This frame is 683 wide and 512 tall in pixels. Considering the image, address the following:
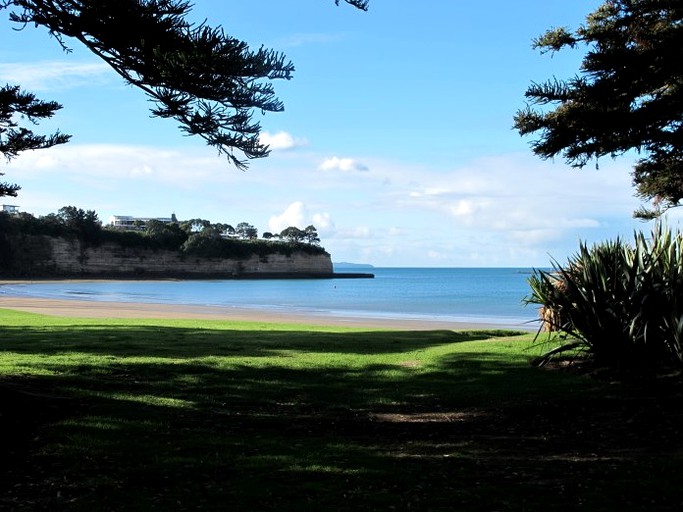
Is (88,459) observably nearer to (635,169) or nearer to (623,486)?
(623,486)

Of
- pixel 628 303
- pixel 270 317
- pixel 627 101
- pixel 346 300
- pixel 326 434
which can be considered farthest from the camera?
pixel 346 300

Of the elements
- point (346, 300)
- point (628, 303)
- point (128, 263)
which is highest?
point (128, 263)

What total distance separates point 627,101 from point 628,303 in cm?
584

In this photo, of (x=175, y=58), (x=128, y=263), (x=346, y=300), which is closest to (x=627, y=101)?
(x=175, y=58)

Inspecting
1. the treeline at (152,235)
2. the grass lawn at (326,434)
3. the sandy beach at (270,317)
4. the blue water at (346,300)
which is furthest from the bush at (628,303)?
the treeline at (152,235)

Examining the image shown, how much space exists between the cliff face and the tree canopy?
299 feet

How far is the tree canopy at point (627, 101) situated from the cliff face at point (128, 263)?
299 ft

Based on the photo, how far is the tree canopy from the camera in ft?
39.9

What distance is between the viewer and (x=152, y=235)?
114 m

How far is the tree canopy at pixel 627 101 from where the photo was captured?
12156 mm

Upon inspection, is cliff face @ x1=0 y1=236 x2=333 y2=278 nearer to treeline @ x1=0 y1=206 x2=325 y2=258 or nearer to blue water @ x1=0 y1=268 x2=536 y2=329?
treeline @ x1=0 y1=206 x2=325 y2=258

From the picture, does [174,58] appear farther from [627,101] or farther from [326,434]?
[627,101]

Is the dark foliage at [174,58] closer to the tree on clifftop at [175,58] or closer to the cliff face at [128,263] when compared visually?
the tree on clifftop at [175,58]

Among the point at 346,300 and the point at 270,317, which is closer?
the point at 270,317
